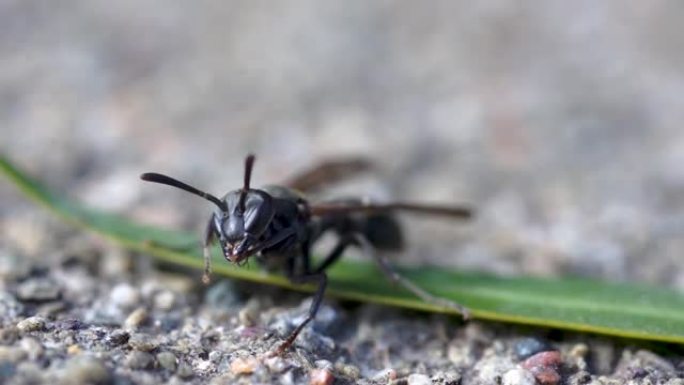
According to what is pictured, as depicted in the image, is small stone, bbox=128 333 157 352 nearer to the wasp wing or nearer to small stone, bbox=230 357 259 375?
small stone, bbox=230 357 259 375

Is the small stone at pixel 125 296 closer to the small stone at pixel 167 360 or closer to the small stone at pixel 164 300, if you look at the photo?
the small stone at pixel 164 300

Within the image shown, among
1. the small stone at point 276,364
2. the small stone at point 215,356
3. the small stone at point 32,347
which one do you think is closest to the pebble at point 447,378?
the small stone at point 276,364

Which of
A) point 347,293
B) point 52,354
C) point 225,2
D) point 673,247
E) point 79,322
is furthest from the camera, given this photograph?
point 225,2

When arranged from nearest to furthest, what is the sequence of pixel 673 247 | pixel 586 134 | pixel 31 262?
1. pixel 31 262
2. pixel 673 247
3. pixel 586 134

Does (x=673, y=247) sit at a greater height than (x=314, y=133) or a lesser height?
lesser

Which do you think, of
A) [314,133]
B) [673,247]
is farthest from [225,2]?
[673,247]

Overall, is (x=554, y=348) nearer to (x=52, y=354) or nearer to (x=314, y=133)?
(x=52, y=354)

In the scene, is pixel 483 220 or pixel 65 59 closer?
pixel 483 220

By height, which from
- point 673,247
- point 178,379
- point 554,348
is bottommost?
point 178,379

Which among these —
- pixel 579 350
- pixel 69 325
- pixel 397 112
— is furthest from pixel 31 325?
pixel 397 112

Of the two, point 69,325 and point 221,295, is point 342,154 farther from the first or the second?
point 69,325
